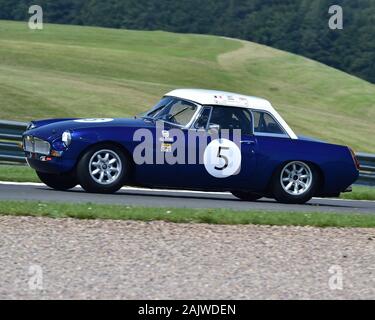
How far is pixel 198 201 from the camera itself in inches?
511

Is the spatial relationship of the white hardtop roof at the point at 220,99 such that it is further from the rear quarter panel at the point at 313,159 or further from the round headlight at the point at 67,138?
the round headlight at the point at 67,138

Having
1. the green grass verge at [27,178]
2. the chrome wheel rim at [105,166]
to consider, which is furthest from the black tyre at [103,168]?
the green grass verge at [27,178]

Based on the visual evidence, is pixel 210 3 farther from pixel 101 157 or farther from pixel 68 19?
pixel 101 157

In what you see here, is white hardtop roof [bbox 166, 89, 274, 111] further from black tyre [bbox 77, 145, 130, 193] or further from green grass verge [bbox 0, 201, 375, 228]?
green grass verge [bbox 0, 201, 375, 228]

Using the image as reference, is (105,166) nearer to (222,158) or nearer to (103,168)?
(103,168)

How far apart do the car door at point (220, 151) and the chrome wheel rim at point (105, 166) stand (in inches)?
33.1

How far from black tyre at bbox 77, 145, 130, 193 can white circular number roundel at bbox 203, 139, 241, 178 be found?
44.4 inches

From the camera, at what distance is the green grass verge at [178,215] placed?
9984 millimetres

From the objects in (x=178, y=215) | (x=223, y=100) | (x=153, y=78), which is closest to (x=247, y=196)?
(x=223, y=100)

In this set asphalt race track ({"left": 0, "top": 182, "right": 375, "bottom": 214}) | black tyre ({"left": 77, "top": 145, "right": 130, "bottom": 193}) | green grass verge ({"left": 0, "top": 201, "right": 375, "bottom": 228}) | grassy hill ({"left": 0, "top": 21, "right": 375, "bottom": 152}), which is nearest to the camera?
green grass verge ({"left": 0, "top": 201, "right": 375, "bottom": 228})

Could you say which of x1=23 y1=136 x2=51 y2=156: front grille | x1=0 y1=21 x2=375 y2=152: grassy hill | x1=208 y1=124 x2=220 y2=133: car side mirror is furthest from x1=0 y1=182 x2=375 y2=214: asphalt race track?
x1=0 y1=21 x2=375 y2=152: grassy hill

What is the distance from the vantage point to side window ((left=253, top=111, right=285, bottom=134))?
13.0m

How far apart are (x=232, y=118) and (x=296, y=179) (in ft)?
Answer: 4.35
